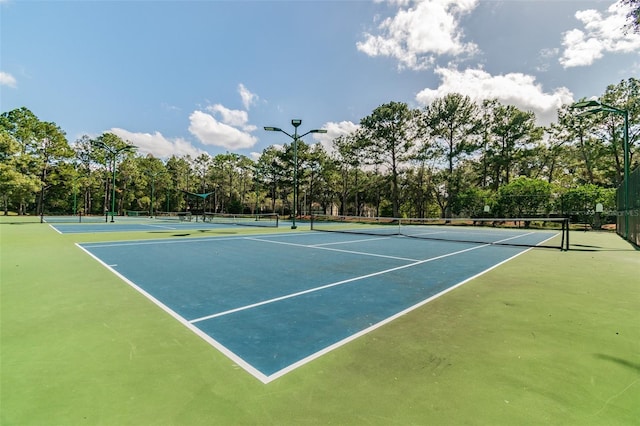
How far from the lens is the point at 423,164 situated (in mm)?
46875

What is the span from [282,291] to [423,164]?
4587cm

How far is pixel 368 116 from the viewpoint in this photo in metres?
43.1

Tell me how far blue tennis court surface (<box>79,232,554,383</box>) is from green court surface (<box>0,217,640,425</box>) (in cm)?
24

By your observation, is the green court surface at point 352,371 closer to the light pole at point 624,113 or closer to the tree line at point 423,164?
the light pole at point 624,113

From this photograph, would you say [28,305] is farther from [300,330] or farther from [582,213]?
[582,213]

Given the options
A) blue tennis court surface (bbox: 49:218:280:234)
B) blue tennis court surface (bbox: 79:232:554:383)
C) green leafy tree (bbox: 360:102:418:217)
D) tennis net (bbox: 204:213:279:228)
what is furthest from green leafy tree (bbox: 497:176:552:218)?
blue tennis court surface (bbox: 49:218:280:234)

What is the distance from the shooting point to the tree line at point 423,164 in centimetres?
3291

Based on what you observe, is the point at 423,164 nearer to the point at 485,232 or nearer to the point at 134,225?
the point at 485,232

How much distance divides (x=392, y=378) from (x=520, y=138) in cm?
4648

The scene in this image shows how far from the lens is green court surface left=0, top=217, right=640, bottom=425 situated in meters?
2.07

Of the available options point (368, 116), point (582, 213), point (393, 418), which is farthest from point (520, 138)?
point (393, 418)

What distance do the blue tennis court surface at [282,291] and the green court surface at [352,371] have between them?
24cm

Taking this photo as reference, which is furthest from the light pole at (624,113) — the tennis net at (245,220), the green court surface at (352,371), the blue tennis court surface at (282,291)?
the tennis net at (245,220)

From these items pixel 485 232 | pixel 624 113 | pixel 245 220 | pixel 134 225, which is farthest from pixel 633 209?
pixel 245 220
